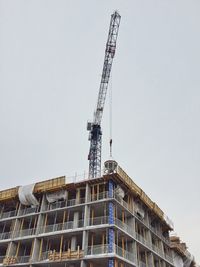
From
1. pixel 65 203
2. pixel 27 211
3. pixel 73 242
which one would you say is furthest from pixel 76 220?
pixel 27 211

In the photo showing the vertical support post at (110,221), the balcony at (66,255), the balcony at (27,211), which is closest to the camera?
the vertical support post at (110,221)

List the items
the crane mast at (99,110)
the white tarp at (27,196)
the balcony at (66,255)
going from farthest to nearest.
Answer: the crane mast at (99,110), the white tarp at (27,196), the balcony at (66,255)

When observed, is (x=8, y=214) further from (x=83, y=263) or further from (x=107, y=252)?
(x=107, y=252)

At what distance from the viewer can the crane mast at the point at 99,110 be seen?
149 ft

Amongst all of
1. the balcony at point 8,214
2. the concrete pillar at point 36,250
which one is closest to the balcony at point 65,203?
the concrete pillar at point 36,250

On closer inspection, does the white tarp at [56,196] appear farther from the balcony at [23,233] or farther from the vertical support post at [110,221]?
the vertical support post at [110,221]

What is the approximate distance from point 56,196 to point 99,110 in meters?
23.2

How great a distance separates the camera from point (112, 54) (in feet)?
153

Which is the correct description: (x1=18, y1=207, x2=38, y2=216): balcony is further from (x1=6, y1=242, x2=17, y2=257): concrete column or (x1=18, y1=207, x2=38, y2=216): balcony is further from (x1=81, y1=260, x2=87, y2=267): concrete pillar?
(x1=81, y1=260, x2=87, y2=267): concrete pillar

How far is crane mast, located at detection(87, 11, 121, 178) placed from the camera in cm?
4547

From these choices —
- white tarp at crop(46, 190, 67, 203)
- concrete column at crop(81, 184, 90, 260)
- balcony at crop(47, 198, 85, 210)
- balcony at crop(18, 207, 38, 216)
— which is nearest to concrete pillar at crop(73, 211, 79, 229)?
balcony at crop(47, 198, 85, 210)

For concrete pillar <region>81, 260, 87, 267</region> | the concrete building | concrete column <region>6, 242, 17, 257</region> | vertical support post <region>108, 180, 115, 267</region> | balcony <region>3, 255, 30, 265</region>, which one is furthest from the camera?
concrete column <region>6, 242, 17, 257</region>

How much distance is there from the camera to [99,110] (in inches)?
2069

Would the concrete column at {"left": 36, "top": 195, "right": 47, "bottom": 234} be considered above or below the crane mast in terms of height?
below
